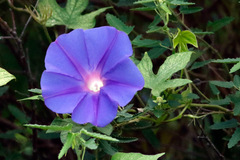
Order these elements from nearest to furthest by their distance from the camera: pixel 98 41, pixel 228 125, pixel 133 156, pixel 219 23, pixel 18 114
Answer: pixel 133 156
pixel 98 41
pixel 228 125
pixel 219 23
pixel 18 114

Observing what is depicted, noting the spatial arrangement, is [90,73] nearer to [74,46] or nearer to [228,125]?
[74,46]

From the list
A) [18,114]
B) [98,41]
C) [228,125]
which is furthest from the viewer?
[18,114]

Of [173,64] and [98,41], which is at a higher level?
[98,41]

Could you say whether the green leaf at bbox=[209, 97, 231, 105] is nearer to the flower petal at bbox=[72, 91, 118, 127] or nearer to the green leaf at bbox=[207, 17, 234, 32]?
the green leaf at bbox=[207, 17, 234, 32]

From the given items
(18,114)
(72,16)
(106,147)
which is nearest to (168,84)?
(106,147)

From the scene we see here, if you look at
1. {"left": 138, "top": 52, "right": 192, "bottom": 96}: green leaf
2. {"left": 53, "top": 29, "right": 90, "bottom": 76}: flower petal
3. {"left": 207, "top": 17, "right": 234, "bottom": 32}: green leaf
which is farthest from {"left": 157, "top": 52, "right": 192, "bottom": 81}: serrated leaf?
{"left": 207, "top": 17, "right": 234, "bottom": 32}: green leaf

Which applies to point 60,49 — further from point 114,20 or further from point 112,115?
point 114,20

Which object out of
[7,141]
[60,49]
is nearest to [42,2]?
[60,49]
